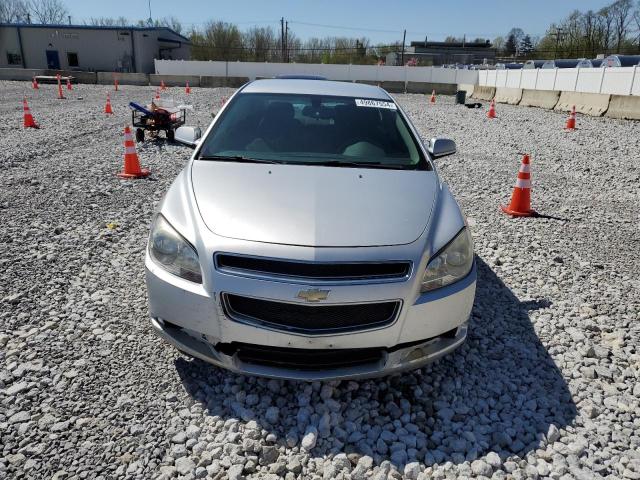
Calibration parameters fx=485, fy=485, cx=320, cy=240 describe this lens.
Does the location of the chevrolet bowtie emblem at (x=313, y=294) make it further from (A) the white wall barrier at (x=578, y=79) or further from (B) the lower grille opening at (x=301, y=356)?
(A) the white wall barrier at (x=578, y=79)

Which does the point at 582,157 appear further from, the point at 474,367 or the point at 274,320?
the point at 274,320

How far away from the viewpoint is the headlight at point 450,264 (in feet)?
8.50

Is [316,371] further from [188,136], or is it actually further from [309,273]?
[188,136]

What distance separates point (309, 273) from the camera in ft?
7.93

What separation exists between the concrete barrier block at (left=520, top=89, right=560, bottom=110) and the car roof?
61.6ft

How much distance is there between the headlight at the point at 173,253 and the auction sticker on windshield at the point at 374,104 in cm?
217

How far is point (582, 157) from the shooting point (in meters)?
10.3

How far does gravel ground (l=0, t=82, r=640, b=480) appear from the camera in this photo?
238 centimetres

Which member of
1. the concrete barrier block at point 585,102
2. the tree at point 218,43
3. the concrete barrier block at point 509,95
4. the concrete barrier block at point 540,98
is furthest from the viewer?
the tree at point 218,43

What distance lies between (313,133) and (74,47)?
174 feet

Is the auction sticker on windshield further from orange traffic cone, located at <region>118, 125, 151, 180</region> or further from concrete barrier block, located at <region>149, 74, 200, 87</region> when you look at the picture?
concrete barrier block, located at <region>149, 74, 200, 87</region>

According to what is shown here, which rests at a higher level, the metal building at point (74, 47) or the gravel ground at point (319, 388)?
the metal building at point (74, 47)

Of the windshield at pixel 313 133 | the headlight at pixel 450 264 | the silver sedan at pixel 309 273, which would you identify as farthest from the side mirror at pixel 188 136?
the headlight at pixel 450 264

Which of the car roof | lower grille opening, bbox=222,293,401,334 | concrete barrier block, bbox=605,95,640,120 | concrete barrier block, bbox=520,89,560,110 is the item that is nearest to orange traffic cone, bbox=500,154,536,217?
the car roof
